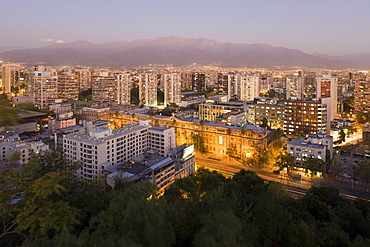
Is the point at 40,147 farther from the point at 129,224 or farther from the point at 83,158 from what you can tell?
the point at 129,224

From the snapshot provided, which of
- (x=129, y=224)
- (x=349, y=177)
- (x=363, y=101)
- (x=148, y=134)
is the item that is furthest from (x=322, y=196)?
(x=363, y=101)

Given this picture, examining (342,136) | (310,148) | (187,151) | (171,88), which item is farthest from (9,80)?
(342,136)

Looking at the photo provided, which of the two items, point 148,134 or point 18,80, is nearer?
point 148,134

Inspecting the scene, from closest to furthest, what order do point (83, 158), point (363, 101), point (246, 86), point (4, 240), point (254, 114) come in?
point (4, 240), point (83, 158), point (254, 114), point (363, 101), point (246, 86)

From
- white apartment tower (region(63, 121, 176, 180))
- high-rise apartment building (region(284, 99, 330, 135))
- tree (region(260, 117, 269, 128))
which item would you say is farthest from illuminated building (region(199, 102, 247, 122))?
white apartment tower (region(63, 121, 176, 180))

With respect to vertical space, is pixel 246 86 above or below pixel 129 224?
above
